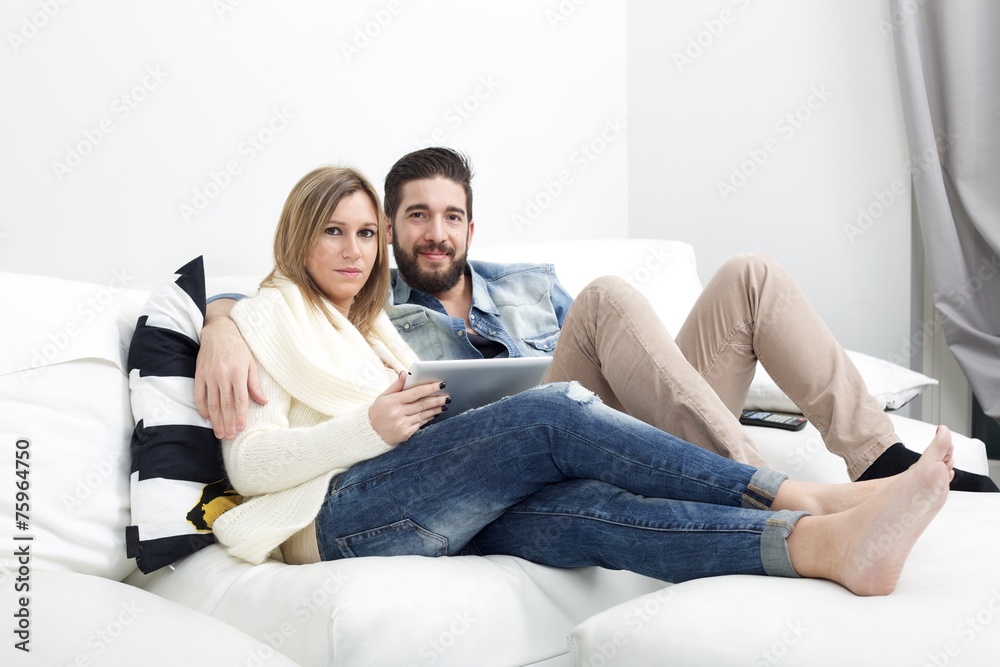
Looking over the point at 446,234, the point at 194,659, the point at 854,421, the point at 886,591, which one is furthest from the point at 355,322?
the point at 886,591

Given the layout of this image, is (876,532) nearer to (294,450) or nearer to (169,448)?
(294,450)

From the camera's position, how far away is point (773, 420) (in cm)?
194

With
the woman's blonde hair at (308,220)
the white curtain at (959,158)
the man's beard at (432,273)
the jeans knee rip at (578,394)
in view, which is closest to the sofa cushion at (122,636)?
the jeans knee rip at (578,394)

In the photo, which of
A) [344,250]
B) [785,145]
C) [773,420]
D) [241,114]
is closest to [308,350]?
[344,250]

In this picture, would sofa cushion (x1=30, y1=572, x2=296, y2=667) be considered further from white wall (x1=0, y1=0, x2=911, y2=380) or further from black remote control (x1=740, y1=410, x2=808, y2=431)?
black remote control (x1=740, y1=410, x2=808, y2=431)

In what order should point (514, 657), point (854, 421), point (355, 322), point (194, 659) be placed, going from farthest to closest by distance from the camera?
1. point (355, 322)
2. point (854, 421)
3. point (514, 657)
4. point (194, 659)

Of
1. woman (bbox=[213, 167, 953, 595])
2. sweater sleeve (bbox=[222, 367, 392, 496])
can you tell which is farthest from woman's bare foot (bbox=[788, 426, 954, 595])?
sweater sleeve (bbox=[222, 367, 392, 496])

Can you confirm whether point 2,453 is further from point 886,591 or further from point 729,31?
point 729,31

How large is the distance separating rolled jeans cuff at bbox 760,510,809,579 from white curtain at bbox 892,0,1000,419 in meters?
1.74

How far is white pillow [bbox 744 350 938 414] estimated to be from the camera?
205cm

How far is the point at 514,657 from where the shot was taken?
4.03 feet

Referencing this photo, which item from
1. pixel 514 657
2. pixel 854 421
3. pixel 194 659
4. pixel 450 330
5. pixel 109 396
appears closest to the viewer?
pixel 194 659

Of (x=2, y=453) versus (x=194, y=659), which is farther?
(x=2, y=453)

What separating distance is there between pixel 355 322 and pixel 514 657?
2.43 ft
